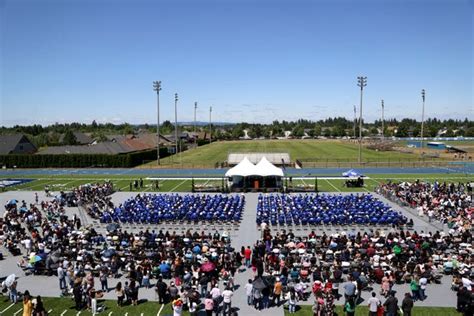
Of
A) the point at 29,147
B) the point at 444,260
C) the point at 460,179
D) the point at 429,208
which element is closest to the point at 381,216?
the point at 429,208

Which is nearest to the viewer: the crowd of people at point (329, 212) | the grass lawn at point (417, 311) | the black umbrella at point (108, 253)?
the grass lawn at point (417, 311)

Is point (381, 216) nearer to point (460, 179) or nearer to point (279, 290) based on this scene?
point (279, 290)

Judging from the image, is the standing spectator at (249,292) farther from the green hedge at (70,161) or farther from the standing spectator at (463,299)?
the green hedge at (70,161)

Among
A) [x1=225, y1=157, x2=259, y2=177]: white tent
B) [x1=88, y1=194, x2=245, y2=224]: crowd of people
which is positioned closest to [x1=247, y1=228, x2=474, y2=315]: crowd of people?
[x1=88, y1=194, x2=245, y2=224]: crowd of people

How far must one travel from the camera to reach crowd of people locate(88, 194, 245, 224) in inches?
1089

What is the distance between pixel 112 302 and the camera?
15.5 metres

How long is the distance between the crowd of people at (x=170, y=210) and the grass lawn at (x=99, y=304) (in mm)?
12135

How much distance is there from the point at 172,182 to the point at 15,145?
4778 cm

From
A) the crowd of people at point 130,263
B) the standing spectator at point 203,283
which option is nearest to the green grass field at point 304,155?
the crowd of people at point 130,263

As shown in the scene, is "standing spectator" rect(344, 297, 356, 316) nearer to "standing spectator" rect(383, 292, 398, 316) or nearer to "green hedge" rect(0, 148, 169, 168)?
"standing spectator" rect(383, 292, 398, 316)

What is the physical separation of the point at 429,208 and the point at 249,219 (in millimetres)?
12402

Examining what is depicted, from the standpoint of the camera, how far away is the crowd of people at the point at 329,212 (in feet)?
86.3

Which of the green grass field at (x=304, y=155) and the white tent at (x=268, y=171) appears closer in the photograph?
the white tent at (x=268, y=171)

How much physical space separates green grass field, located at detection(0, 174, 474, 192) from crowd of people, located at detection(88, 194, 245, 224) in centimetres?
944
